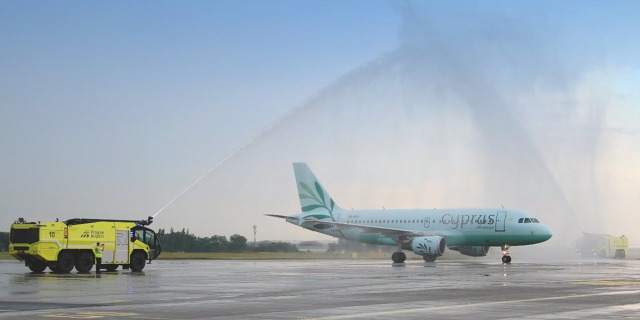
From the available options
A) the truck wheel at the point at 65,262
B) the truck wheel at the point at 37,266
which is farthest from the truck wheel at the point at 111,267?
the truck wheel at the point at 37,266

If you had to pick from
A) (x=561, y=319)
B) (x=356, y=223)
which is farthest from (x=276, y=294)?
(x=356, y=223)

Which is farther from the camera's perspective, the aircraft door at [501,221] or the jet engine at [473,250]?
the jet engine at [473,250]

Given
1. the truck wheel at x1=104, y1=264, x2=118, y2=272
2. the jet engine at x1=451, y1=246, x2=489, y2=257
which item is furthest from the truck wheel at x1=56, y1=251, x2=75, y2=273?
the jet engine at x1=451, y1=246, x2=489, y2=257

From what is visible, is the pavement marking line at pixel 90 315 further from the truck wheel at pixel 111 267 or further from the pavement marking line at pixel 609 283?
the truck wheel at pixel 111 267

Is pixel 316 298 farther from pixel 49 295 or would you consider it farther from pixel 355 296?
pixel 49 295

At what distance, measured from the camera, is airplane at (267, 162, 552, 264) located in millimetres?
59750

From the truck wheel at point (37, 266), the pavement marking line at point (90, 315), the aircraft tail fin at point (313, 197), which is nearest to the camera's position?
the pavement marking line at point (90, 315)

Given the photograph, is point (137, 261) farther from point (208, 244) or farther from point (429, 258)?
point (208, 244)

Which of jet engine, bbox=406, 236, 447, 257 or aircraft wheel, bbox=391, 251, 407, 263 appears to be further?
aircraft wheel, bbox=391, 251, 407, 263

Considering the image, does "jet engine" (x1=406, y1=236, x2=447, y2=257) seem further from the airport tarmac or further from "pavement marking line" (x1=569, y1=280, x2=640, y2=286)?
"pavement marking line" (x1=569, y1=280, x2=640, y2=286)

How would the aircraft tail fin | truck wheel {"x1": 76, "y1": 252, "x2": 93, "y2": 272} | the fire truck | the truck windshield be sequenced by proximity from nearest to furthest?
truck wheel {"x1": 76, "y1": 252, "x2": 93, "y2": 272} → the truck windshield → the aircraft tail fin → the fire truck

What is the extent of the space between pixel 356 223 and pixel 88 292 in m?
44.7

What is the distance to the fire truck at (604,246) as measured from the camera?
82938 millimetres

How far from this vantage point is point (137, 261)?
140ft
